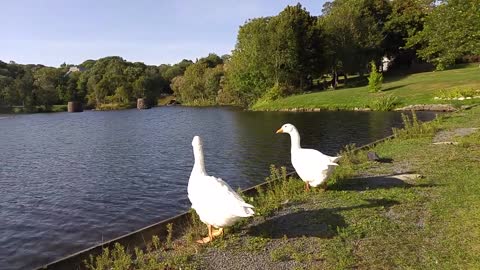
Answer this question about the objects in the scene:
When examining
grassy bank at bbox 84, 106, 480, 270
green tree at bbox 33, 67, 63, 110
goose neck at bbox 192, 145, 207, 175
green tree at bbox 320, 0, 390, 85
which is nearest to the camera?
grassy bank at bbox 84, 106, 480, 270

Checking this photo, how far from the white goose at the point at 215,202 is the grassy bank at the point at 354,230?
600mm

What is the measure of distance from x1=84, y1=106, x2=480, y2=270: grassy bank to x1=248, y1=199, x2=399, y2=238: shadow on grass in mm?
21

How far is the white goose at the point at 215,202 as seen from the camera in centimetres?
751

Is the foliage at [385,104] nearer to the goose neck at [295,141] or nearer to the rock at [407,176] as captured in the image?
the rock at [407,176]

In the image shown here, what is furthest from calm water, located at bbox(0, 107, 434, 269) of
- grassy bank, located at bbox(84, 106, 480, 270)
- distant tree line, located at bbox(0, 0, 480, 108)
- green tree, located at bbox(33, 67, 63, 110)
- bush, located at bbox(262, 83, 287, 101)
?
green tree, located at bbox(33, 67, 63, 110)

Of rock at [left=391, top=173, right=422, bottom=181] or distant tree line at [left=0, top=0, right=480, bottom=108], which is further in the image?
distant tree line at [left=0, top=0, right=480, bottom=108]

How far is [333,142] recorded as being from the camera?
27.4 m

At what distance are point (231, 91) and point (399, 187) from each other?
86.7 m

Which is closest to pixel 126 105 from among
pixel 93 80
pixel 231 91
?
pixel 93 80

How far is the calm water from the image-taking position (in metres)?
12.3

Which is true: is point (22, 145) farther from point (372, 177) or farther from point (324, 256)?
point (324, 256)

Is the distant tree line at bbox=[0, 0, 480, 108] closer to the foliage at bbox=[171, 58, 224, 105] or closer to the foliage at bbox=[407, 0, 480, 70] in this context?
the foliage at bbox=[171, 58, 224, 105]

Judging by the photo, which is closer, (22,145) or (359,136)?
(359,136)

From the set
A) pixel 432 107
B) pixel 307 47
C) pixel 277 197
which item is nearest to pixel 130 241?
pixel 277 197
